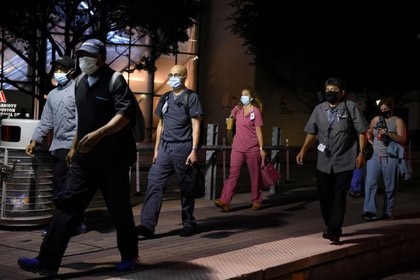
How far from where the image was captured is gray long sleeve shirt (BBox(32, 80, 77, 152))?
6.70m

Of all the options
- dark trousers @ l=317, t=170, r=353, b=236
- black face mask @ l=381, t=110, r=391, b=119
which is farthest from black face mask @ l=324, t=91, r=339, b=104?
black face mask @ l=381, t=110, r=391, b=119

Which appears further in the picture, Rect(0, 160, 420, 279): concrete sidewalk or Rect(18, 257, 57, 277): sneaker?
Rect(0, 160, 420, 279): concrete sidewalk

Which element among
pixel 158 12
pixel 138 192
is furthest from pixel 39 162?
pixel 158 12

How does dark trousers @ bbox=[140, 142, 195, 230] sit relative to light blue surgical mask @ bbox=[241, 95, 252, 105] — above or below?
below

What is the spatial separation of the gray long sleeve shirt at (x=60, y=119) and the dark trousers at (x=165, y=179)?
108 cm

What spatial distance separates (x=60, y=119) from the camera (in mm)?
6762

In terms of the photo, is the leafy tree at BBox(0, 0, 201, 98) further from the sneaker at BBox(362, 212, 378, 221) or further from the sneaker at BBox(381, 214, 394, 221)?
the sneaker at BBox(381, 214, 394, 221)

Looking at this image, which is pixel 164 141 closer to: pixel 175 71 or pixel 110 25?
pixel 175 71

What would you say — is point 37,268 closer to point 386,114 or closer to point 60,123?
point 60,123

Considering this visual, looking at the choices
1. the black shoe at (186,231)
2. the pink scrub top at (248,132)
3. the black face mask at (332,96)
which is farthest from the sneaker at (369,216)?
the black shoe at (186,231)

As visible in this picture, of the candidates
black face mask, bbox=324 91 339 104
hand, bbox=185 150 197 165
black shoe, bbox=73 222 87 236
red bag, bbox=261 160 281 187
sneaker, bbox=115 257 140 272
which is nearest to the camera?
sneaker, bbox=115 257 140 272

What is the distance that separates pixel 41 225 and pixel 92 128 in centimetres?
277

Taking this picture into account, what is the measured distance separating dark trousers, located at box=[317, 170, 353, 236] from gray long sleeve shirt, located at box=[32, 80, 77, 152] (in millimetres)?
2750

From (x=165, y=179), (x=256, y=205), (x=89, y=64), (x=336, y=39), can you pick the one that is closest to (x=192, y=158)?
(x=165, y=179)
